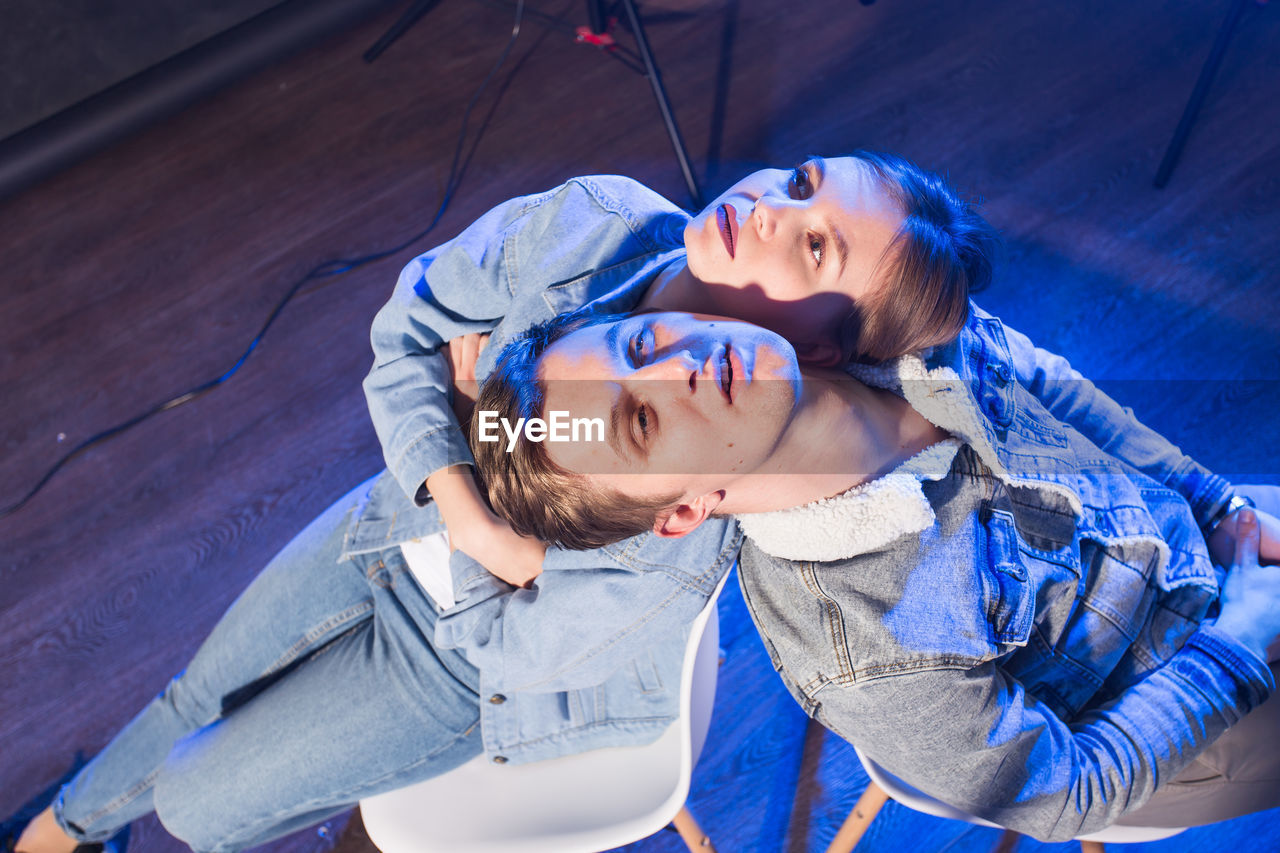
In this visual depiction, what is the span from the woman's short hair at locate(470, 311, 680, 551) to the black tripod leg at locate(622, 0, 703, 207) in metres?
1.20

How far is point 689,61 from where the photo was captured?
8.36 feet

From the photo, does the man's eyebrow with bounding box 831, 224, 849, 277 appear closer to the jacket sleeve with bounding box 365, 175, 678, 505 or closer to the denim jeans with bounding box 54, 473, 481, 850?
the jacket sleeve with bounding box 365, 175, 678, 505

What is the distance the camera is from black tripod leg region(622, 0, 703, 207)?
211 centimetres

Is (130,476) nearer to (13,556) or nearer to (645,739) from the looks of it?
(13,556)

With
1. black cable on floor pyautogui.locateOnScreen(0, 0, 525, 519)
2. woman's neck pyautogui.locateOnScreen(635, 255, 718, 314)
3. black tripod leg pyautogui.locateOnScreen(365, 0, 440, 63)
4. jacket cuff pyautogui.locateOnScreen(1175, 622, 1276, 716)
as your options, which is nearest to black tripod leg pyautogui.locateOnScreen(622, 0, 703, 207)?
black cable on floor pyautogui.locateOnScreen(0, 0, 525, 519)

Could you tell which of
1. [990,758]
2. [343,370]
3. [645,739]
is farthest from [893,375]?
[343,370]

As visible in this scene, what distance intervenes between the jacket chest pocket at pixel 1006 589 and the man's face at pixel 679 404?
0.39 meters

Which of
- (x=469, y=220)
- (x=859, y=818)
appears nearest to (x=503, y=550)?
(x=859, y=818)

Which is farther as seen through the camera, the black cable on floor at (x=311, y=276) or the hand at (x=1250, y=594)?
the black cable on floor at (x=311, y=276)

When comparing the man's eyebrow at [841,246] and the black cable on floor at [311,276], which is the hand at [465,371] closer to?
the man's eyebrow at [841,246]

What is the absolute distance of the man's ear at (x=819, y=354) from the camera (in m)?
1.18

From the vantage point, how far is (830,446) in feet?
3.55

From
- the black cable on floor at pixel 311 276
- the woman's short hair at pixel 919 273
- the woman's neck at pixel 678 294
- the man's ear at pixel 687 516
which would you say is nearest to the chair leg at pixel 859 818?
the man's ear at pixel 687 516

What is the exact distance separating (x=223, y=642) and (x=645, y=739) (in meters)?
0.72
